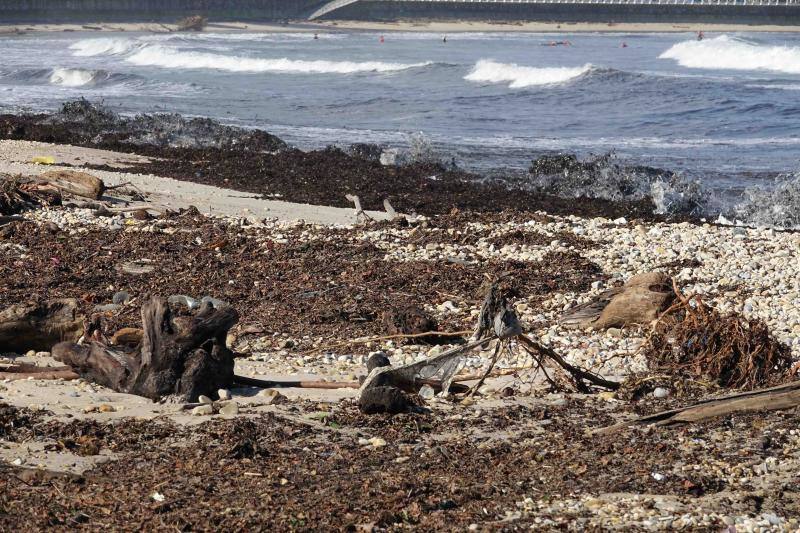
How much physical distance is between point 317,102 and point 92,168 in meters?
15.8

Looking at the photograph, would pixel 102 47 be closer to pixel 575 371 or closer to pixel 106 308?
pixel 106 308

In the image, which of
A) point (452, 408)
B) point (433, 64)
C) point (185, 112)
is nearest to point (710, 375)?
point (452, 408)

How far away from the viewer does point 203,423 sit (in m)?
5.27

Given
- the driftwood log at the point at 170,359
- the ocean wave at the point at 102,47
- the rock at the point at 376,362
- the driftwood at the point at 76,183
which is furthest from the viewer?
the ocean wave at the point at 102,47

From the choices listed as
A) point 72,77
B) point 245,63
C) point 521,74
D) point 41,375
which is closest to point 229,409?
point 41,375

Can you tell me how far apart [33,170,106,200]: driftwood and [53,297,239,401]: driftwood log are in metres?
6.27

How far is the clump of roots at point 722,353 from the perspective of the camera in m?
6.00

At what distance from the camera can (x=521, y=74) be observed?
40.2 metres

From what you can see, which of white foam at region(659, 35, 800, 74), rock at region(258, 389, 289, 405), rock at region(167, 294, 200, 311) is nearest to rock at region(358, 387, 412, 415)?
rock at region(258, 389, 289, 405)

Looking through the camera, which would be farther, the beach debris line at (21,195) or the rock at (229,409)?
the beach debris line at (21,195)

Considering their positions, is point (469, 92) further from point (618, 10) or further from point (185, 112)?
point (618, 10)

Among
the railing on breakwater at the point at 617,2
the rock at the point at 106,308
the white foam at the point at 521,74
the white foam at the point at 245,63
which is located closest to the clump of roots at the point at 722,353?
the rock at the point at 106,308

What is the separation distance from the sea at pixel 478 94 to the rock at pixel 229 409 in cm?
1088

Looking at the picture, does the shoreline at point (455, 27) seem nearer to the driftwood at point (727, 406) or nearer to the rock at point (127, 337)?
the rock at point (127, 337)
